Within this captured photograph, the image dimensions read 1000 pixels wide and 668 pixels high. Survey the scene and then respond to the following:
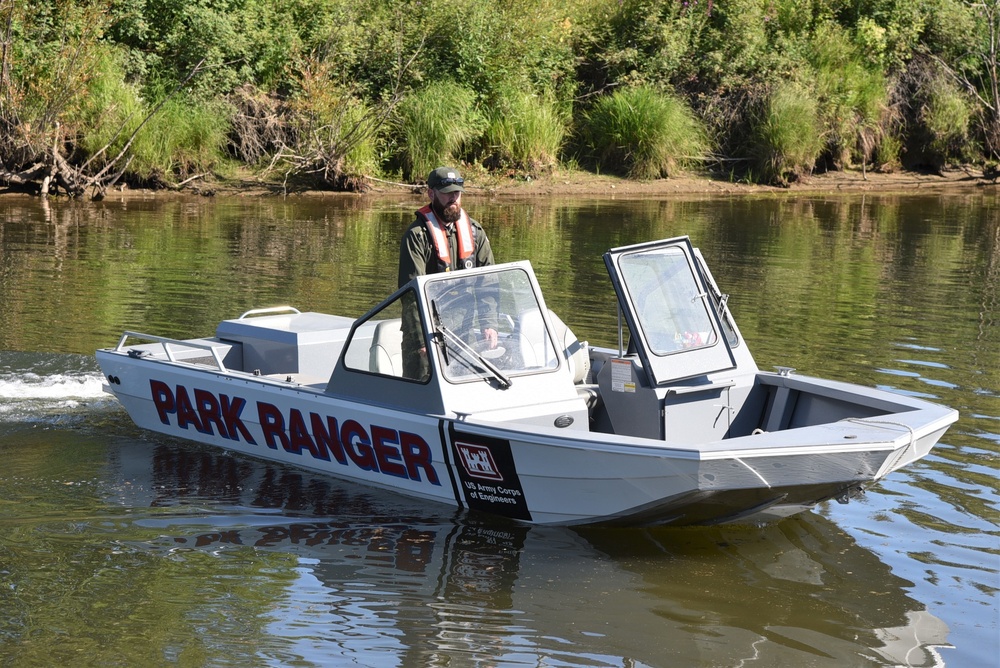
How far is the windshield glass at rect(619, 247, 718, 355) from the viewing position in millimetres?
7371

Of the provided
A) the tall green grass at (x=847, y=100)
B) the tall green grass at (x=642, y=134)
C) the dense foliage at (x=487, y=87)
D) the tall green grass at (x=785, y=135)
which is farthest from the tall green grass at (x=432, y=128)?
the tall green grass at (x=847, y=100)

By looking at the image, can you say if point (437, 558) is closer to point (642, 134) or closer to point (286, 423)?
point (286, 423)

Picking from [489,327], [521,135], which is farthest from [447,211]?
[521,135]

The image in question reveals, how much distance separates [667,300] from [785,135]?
19.5m

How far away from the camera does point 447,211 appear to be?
763 centimetres

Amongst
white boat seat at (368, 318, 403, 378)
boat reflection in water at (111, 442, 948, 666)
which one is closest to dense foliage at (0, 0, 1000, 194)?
white boat seat at (368, 318, 403, 378)

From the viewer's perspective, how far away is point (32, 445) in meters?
8.35

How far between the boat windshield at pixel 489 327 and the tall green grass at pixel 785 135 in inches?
775

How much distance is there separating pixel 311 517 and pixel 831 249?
41.6 feet

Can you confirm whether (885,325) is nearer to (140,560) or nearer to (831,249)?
(831,249)

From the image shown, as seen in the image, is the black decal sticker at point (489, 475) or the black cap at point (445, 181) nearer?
the black decal sticker at point (489, 475)

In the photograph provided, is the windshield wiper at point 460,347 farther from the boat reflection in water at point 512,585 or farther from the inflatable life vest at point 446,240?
the boat reflection in water at point 512,585

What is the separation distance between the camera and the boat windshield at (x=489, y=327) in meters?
7.12

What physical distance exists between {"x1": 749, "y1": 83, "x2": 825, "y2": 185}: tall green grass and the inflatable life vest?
63.6 feet
